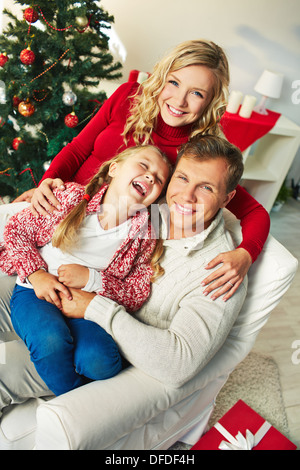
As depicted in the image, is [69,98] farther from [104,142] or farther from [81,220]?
[81,220]

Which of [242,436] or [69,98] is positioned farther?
[69,98]

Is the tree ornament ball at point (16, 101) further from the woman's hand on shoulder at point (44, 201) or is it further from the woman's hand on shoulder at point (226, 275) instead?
the woman's hand on shoulder at point (226, 275)

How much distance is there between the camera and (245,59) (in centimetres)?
343

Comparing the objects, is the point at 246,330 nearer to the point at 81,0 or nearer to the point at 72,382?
the point at 72,382

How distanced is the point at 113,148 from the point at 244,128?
1.76 metres

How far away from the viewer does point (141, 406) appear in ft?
3.18

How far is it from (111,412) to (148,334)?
0.74 ft

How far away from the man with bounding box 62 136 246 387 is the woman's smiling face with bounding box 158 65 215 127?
0.22 meters

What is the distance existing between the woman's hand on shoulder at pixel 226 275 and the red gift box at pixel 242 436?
24.4 inches

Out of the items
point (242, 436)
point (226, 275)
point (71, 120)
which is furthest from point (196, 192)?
point (71, 120)

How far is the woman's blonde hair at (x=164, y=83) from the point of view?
1315 millimetres

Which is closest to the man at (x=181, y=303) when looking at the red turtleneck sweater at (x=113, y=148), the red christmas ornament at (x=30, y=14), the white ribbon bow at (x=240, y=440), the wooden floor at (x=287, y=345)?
the red turtleneck sweater at (x=113, y=148)

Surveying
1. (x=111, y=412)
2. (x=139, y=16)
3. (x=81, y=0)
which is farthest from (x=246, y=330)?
(x=139, y=16)

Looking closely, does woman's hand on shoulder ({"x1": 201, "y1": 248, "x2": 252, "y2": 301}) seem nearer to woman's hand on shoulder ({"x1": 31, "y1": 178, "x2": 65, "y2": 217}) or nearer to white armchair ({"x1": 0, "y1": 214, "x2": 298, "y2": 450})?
white armchair ({"x1": 0, "y1": 214, "x2": 298, "y2": 450})
